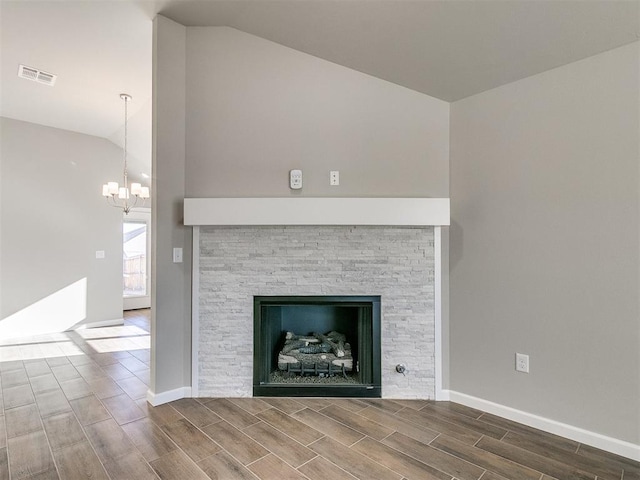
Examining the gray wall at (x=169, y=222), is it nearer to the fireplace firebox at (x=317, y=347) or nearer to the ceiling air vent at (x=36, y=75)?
the fireplace firebox at (x=317, y=347)

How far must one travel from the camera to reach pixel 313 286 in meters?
2.54

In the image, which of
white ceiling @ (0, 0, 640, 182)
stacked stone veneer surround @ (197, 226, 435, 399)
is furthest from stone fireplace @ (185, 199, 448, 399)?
white ceiling @ (0, 0, 640, 182)

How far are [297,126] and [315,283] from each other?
125 cm

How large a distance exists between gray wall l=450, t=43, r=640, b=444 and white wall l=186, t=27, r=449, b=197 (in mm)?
307

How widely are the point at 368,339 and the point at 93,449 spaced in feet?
6.14

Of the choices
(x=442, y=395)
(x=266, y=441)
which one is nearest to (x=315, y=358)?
(x=266, y=441)

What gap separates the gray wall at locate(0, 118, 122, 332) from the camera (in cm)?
425

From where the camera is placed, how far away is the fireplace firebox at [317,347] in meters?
2.52

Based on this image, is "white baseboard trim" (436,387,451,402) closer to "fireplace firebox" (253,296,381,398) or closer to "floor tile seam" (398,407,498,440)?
"floor tile seam" (398,407,498,440)

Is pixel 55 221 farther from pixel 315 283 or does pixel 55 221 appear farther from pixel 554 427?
pixel 554 427

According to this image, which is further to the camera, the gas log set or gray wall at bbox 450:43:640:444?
the gas log set

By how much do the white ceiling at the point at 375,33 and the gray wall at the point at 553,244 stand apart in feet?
0.59

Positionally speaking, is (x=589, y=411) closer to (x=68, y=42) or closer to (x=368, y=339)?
(x=368, y=339)

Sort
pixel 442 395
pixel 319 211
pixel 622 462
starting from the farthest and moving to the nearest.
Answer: pixel 442 395 < pixel 319 211 < pixel 622 462
